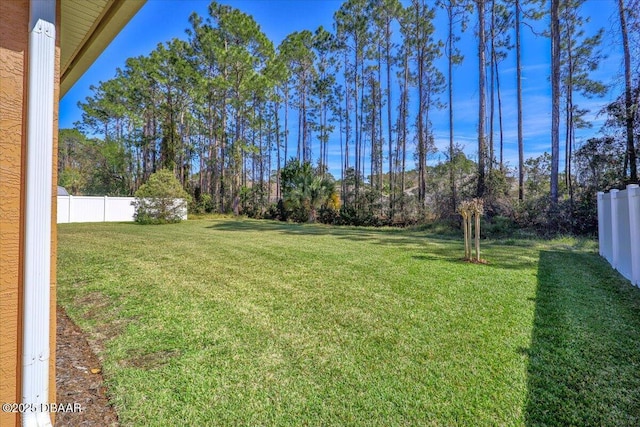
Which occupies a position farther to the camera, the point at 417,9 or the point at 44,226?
the point at 417,9

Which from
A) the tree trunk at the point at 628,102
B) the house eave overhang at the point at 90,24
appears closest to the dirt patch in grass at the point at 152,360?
the house eave overhang at the point at 90,24

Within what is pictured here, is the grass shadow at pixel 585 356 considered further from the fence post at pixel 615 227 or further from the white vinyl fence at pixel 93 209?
the white vinyl fence at pixel 93 209

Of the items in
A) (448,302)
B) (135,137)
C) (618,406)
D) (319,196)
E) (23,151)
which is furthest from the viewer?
(135,137)

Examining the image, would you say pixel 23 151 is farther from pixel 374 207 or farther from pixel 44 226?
pixel 374 207

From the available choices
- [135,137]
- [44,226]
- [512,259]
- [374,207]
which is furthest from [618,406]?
[135,137]

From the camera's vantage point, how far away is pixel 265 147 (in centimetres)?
2438

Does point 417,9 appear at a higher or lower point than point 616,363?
higher

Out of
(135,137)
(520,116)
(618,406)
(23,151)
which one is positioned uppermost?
(135,137)

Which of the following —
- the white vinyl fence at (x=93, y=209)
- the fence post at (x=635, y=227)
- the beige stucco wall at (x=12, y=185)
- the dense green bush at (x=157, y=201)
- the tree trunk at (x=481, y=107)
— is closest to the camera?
the beige stucco wall at (x=12, y=185)

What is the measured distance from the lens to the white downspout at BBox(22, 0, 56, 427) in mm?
1251

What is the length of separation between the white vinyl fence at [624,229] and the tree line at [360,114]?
187 inches

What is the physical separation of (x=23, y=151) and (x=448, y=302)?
3672 millimetres

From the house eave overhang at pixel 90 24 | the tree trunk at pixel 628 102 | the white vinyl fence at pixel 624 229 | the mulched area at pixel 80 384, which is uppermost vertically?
the tree trunk at pixel 628 102

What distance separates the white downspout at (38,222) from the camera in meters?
1.25
